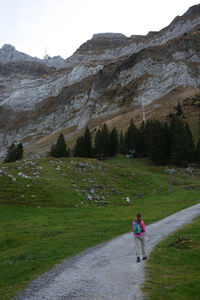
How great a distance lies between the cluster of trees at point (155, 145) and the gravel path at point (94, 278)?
62.2 meters

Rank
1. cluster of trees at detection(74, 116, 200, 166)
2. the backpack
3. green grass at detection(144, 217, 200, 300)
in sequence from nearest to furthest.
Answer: green grass at detection(144, 217, 200, 300), the backpack, cluster of trees at detection(74, 116, 200, 166)

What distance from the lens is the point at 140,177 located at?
165ft

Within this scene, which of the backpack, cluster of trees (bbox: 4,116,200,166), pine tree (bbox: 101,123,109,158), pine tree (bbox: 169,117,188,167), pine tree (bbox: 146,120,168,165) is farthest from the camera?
pine tree (bbox: 101,123,109,158)

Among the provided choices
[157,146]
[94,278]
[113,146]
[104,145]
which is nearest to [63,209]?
[94,278]

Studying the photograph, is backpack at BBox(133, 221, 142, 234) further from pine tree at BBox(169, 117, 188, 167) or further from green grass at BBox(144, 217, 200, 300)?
pine tree at BBox(169, 117, 188, 167)

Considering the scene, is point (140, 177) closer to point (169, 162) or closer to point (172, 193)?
point (172, 193)

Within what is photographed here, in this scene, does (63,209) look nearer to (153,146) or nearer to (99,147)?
(153,146)

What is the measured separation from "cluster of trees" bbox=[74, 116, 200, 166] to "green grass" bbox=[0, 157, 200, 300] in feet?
68.1

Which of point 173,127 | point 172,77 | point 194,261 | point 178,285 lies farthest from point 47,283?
point 172,77

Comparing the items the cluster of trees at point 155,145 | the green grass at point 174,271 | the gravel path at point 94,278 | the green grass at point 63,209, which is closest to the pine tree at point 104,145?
the cluster of trees at point 155,145

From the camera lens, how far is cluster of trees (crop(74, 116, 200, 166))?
73188 millimetres

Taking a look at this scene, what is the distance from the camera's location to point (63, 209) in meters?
28.4

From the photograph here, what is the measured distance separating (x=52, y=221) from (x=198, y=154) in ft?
208

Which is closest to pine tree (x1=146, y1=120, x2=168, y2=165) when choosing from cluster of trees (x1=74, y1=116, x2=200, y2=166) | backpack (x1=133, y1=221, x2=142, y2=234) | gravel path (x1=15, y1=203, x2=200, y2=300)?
cluster of trees (x1=74, y1=116, x2=200, y2=166)
